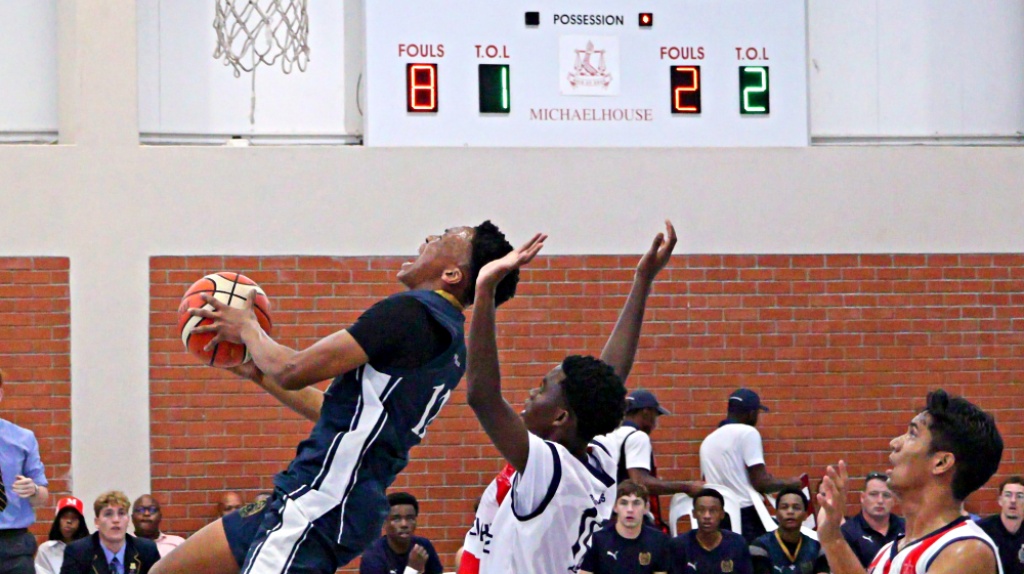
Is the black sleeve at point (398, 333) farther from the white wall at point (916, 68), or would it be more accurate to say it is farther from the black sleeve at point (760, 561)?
the white wall at point (916, 68)

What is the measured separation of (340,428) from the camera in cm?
415

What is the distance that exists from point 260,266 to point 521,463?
22.3 ft

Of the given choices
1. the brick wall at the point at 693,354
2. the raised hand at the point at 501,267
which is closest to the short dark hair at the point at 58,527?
the brick wall at the point at 693,354

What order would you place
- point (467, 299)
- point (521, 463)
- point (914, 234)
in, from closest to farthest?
point (521, 463)
point (467, 299)
point (914, 234)

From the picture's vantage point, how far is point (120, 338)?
10.3 m

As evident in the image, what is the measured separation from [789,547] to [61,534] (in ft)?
17.0

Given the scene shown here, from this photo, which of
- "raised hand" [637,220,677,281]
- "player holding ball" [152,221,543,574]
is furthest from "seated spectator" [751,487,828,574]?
"player holding ball" [152,221,543,574]

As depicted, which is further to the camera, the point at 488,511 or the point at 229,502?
the point at 229,502

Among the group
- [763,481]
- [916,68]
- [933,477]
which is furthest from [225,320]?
[916,68]

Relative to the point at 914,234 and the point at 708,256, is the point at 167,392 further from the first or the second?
the point at 914,234

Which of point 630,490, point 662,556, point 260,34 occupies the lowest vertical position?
point 662,556

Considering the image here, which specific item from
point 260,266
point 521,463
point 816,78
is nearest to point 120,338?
point 260,266

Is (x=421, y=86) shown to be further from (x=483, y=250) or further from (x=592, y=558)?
(x=483, y=250)

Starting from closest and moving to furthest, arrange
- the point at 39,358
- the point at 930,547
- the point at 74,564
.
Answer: the point at 930,547 → the point at 74,564 → the point at 39,358
